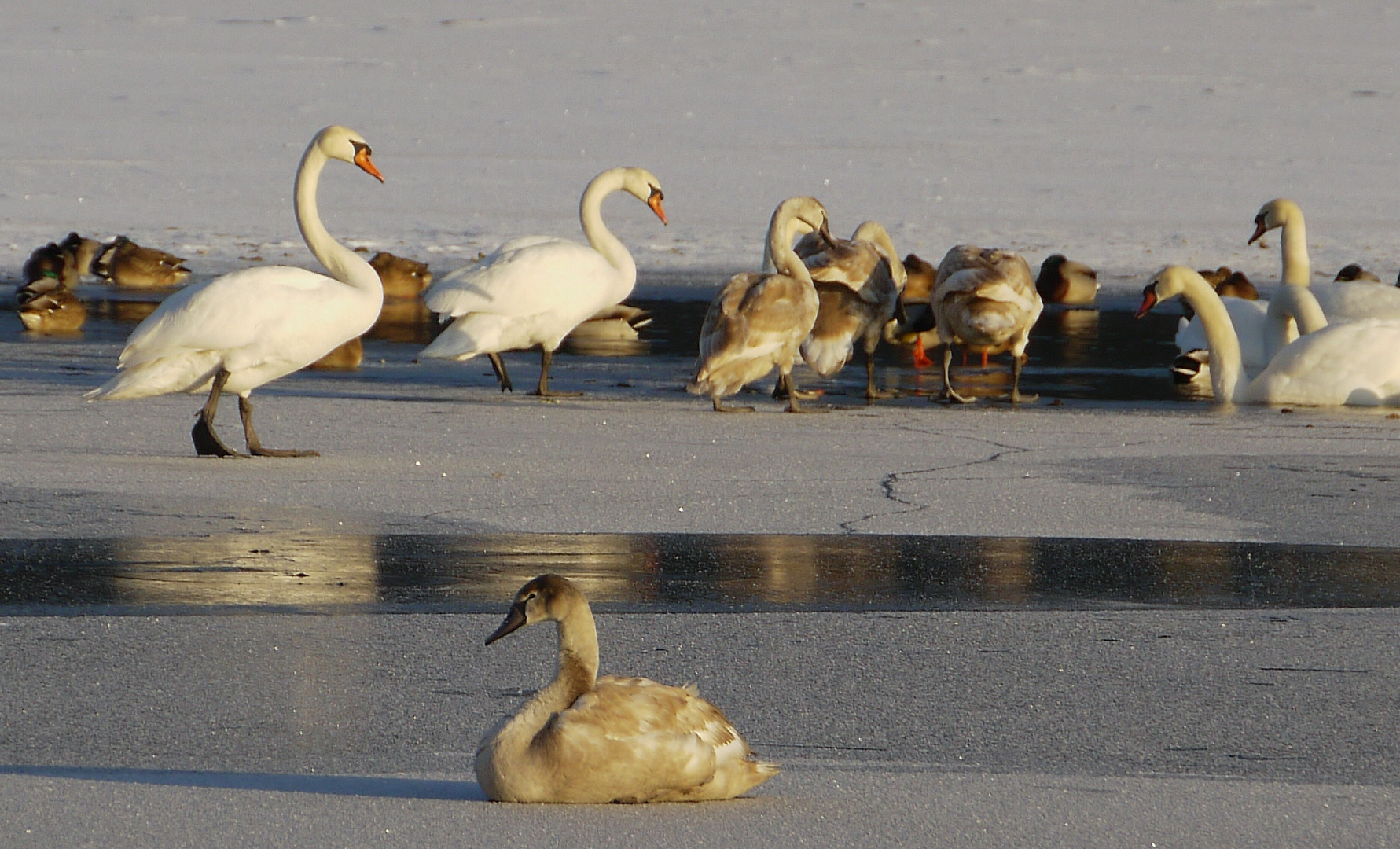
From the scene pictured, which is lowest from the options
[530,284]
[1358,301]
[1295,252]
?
[1358,301]

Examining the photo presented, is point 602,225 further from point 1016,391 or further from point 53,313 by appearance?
point 53,313

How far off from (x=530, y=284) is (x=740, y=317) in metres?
1.41

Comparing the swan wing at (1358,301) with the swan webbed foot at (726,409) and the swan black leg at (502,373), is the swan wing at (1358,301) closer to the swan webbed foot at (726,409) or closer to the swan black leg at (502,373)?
the swan webbed foot at (726,409)

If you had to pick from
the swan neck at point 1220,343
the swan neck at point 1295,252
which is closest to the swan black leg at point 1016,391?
the swan neck at point 1220,343

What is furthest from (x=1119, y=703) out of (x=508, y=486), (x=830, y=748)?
(x=508, y=486)

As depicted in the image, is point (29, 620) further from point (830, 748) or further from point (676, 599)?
point (830, 748)

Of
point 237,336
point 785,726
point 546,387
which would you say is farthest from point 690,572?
point 546,387

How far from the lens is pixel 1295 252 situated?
14859 mm

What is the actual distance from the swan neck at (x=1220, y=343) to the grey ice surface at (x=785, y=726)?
6.34 meters

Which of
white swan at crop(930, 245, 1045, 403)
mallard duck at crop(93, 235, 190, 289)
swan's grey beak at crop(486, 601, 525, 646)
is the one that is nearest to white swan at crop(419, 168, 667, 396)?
white swan at crop(930, 245, 1045, 403)

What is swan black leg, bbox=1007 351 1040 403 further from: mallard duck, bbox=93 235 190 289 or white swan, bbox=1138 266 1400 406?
mallard duck, bbox=93 235 190 289

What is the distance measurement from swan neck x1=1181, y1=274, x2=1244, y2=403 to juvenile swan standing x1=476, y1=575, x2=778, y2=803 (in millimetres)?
8678

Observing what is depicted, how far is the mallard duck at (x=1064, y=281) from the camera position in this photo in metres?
18.8

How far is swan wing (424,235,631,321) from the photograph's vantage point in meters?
11.4
